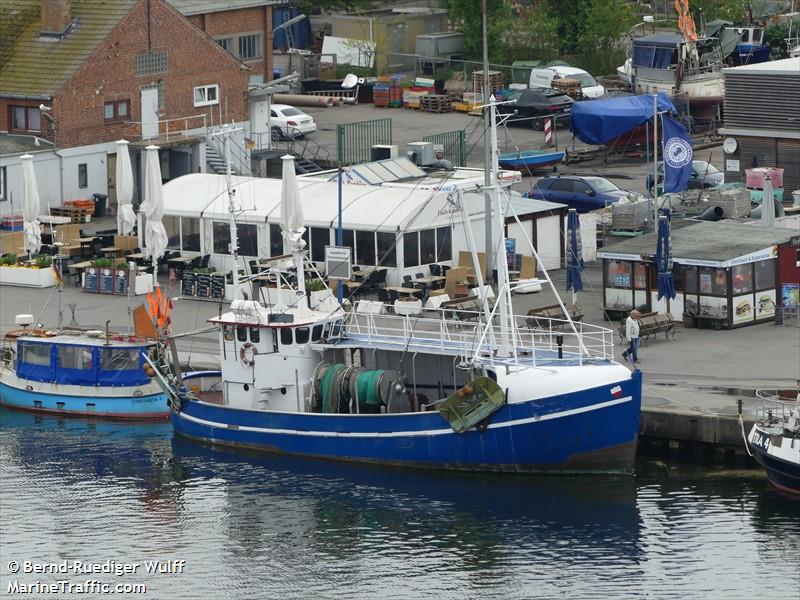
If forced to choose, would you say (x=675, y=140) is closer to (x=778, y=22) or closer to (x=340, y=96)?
(x=340, y=96)

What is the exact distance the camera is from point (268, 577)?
3822 cm

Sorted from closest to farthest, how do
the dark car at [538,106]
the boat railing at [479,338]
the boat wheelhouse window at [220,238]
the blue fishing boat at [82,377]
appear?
the boat railing at [479,338]
the blue fishing boat at [82,377]
the boat wheelhouse window at [220,238]
the dark car at [538,106]

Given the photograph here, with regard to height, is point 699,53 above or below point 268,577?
above

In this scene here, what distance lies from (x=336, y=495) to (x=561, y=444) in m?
5.06

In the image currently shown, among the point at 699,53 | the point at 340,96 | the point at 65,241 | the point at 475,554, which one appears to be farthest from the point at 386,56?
the point at 475,554

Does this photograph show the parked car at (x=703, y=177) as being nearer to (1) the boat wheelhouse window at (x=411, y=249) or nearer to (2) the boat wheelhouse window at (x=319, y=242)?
(1) the boat wheelhouse window at (x=411, y=249)

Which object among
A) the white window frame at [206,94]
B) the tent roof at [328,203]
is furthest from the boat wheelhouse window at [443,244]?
the white window frame at [206,94]

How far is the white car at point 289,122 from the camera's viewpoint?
79.2 metres

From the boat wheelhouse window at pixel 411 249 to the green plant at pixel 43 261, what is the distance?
10949mm

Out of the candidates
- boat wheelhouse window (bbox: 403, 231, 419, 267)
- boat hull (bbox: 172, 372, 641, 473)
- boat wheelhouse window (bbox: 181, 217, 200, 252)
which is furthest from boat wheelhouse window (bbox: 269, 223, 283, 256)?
boat hull (bbox: 172, 372, 641, 473)

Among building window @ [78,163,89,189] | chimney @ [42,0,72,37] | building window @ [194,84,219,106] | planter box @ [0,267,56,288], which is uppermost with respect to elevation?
chimney @ [42,0,72,37]

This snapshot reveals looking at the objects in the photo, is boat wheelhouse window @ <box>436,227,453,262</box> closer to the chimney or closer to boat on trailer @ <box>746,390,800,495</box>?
boat on trailer @ <box>746,390,800,495</box>

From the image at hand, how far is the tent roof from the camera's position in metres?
57.0

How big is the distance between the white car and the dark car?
835cm
